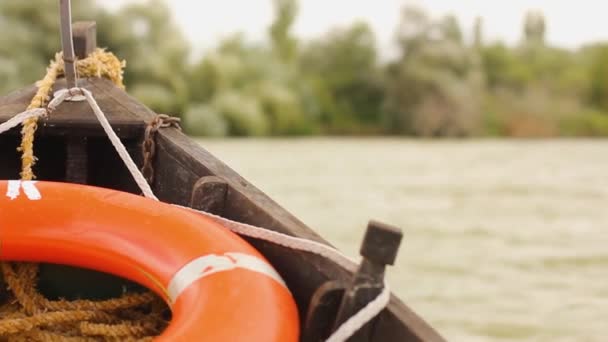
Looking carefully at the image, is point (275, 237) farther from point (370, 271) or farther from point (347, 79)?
point (347, 79)

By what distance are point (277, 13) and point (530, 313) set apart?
10268 mm

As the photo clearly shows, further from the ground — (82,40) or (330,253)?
(82,40)

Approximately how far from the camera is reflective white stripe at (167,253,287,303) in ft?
3.65

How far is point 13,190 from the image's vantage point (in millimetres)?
1265

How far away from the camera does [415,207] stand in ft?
23.4

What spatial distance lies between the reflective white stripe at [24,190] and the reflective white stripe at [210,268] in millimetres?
255

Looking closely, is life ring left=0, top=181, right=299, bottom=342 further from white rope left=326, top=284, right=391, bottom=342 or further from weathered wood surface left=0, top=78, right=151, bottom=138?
weathered wood surface left=0, top=78, right=151, bottom=138

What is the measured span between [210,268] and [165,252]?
8 cm

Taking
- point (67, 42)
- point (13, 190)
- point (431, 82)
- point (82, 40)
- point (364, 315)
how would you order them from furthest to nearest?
point (431, 82) → point (82, 40) → point (67, 42) → point (13, 190) → point (364, 315)

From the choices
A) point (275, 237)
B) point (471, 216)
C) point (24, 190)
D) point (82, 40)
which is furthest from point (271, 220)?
point (471, 216)

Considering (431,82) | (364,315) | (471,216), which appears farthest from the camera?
(431,82)

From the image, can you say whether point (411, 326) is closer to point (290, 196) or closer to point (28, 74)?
point (290, 196)

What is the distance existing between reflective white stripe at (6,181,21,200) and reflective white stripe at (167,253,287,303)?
0.28 meters

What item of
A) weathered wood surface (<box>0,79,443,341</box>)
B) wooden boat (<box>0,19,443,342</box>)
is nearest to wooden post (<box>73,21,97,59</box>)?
wooden boat (<box>0,19,443,342</box>)
